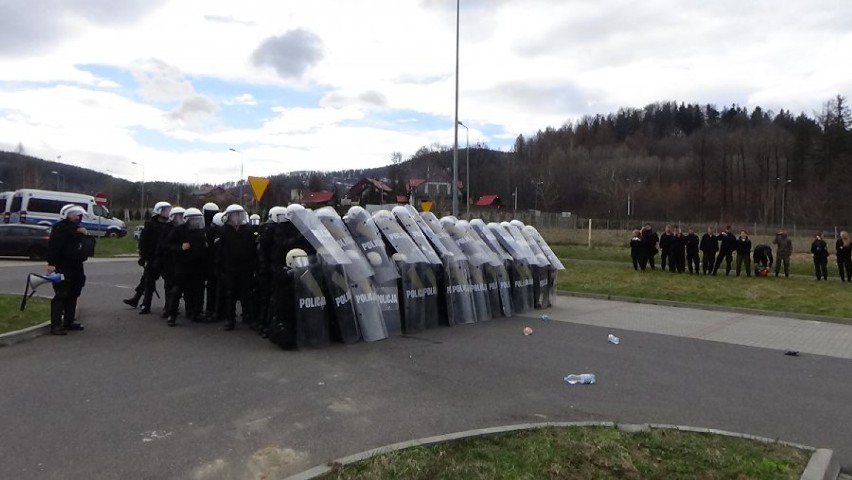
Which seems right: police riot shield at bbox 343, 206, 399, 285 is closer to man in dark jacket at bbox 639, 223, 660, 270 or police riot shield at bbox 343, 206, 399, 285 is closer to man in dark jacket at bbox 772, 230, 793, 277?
man in dark jacket at bbox 639, 223, 660, 270

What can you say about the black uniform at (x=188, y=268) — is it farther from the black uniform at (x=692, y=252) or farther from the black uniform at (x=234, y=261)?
the black uniform at (x=692, y=252)

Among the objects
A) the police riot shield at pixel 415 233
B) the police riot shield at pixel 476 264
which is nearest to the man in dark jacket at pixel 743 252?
the police riot shield at pixel 476 264

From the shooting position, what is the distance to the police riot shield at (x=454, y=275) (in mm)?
11438

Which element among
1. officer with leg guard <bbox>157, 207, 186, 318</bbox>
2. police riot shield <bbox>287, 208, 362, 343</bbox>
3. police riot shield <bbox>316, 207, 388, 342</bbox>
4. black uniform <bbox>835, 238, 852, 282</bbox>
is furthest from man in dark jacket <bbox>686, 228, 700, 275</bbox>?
officer with leg guard <bbox>157, 207, 186, 318</bbox>

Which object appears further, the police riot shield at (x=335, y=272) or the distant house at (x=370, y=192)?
the distant house at (x=370, y=192)

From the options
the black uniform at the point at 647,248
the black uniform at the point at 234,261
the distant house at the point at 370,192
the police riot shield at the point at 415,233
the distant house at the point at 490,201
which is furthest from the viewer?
the distant house at the point at 490,201

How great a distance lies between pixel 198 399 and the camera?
20.5ft

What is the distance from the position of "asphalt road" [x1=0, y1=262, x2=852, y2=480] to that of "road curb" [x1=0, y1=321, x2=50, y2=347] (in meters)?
0.35

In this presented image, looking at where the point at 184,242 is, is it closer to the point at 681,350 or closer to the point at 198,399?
the point at 198,399

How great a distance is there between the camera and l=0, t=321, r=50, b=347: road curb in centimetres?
861

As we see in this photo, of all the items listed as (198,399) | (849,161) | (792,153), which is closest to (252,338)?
(198,399)

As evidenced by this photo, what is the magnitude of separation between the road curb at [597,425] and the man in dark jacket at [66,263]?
658 centimetres

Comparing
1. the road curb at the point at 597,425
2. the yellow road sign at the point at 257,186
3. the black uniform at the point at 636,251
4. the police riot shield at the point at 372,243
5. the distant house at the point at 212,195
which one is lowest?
the road curb at the point at 597,425

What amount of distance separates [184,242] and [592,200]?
103 metres
